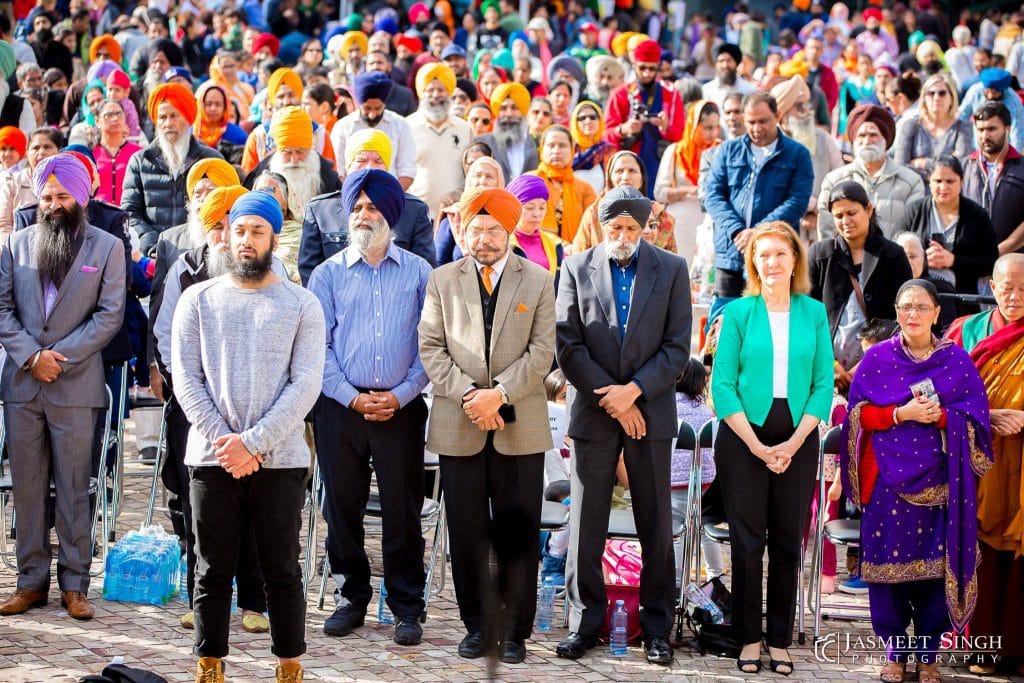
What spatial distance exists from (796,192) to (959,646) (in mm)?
3299

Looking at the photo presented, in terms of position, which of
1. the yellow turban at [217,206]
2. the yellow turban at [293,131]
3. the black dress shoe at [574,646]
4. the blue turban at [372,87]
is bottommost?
the black dress shoe at [574,646]

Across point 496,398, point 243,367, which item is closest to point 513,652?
point 496,398

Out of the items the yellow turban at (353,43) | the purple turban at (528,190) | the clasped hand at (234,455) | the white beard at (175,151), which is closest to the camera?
the clasped hand at (234,455)

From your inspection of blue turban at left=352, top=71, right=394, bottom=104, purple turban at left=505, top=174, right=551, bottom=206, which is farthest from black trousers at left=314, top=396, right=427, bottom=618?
blue turban at left=352, top=71, right=394, bottom=104

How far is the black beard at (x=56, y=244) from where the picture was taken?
7262mm

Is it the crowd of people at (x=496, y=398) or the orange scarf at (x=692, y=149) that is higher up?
the orange scarf at (x=692, y=149)

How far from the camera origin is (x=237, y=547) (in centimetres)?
616

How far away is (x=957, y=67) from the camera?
1798cm

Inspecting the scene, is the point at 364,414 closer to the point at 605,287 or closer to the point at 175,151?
the point at 605,287

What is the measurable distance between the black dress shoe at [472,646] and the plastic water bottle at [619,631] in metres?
0.65

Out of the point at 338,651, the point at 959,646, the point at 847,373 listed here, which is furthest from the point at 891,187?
the point at 338,651

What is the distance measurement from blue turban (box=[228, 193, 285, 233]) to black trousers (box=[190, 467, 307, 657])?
1.08 meters

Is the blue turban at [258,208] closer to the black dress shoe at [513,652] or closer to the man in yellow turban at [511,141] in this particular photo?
the black dress shoe at [513,652]

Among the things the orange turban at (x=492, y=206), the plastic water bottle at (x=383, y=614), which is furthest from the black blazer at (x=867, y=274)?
the plastic water bottle at (x=383, y=614)
